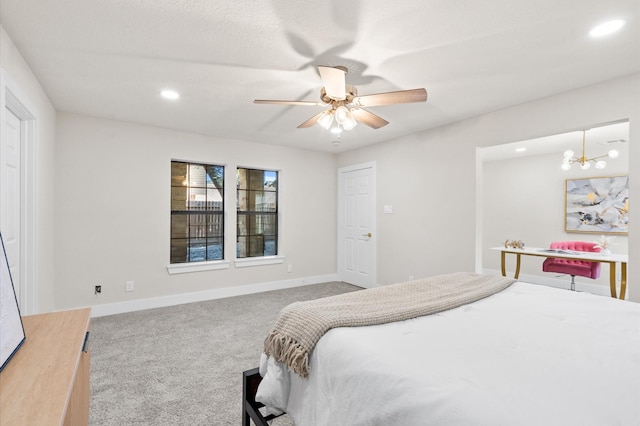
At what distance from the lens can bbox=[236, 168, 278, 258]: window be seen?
16.1 feet

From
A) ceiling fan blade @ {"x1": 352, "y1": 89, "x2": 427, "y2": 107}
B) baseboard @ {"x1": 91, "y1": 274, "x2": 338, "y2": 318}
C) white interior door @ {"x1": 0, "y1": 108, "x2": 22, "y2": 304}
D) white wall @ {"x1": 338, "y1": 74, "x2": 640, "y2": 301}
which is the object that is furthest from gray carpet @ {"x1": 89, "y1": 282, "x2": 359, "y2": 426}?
ceiling fan blade @ {"x1": 352, "y1": 89, "x2": 427, "y2": 107}

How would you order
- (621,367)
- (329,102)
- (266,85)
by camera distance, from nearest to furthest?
(621,367) → (329,102) → (266,85)

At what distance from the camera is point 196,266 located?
14.1ft

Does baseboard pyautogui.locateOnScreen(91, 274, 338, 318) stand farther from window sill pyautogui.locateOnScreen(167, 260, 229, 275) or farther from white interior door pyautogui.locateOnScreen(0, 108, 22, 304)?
white interior door pyautogui.locateOnScreen(0, 108, 22, 304)

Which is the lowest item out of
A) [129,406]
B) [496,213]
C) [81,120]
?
[129,406]

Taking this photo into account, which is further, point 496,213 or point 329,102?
point 496,213

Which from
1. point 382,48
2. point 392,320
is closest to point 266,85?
point 382,48

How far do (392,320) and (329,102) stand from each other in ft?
5.55

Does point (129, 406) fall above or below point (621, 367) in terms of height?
below

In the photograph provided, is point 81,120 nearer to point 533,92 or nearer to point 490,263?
point 533,92

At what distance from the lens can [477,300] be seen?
194cm

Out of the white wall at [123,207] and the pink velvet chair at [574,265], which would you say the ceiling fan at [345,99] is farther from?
the pink velvet chair at [574,265]

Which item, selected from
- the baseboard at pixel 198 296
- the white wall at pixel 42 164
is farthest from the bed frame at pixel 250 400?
the baseboard at pixel 198 296

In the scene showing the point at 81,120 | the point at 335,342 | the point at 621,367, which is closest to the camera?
the point at 621,367
